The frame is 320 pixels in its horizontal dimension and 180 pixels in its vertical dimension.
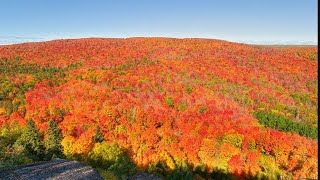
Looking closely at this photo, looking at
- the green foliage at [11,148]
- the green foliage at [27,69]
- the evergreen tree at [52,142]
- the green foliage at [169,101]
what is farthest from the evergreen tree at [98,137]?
the green foliage at [27,69]

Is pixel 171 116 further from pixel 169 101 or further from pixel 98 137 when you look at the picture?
pixel 98 137

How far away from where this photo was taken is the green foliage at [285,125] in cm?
11655

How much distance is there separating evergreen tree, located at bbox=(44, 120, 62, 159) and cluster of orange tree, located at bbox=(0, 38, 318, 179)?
1.82 metres

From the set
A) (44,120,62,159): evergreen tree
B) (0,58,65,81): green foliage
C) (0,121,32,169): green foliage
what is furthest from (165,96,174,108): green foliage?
(0,121,32,169): green foliage

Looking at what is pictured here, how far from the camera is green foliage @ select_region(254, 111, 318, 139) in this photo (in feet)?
382

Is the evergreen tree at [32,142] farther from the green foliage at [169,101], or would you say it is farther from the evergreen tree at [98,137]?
the green foliage at [169,101]

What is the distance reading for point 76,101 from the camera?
128m

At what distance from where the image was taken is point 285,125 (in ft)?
392

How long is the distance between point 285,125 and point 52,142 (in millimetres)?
Result: 74778

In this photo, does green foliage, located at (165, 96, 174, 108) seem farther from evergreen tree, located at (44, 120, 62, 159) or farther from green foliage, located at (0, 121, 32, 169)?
green foliage, located at (0, 121, 32, 169)

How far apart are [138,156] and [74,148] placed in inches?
642

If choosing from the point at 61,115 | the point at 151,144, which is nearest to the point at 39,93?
the point at 61,115

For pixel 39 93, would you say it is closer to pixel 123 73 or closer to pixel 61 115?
pixel 61 115

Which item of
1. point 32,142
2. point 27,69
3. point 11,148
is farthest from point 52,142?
point 27,69
